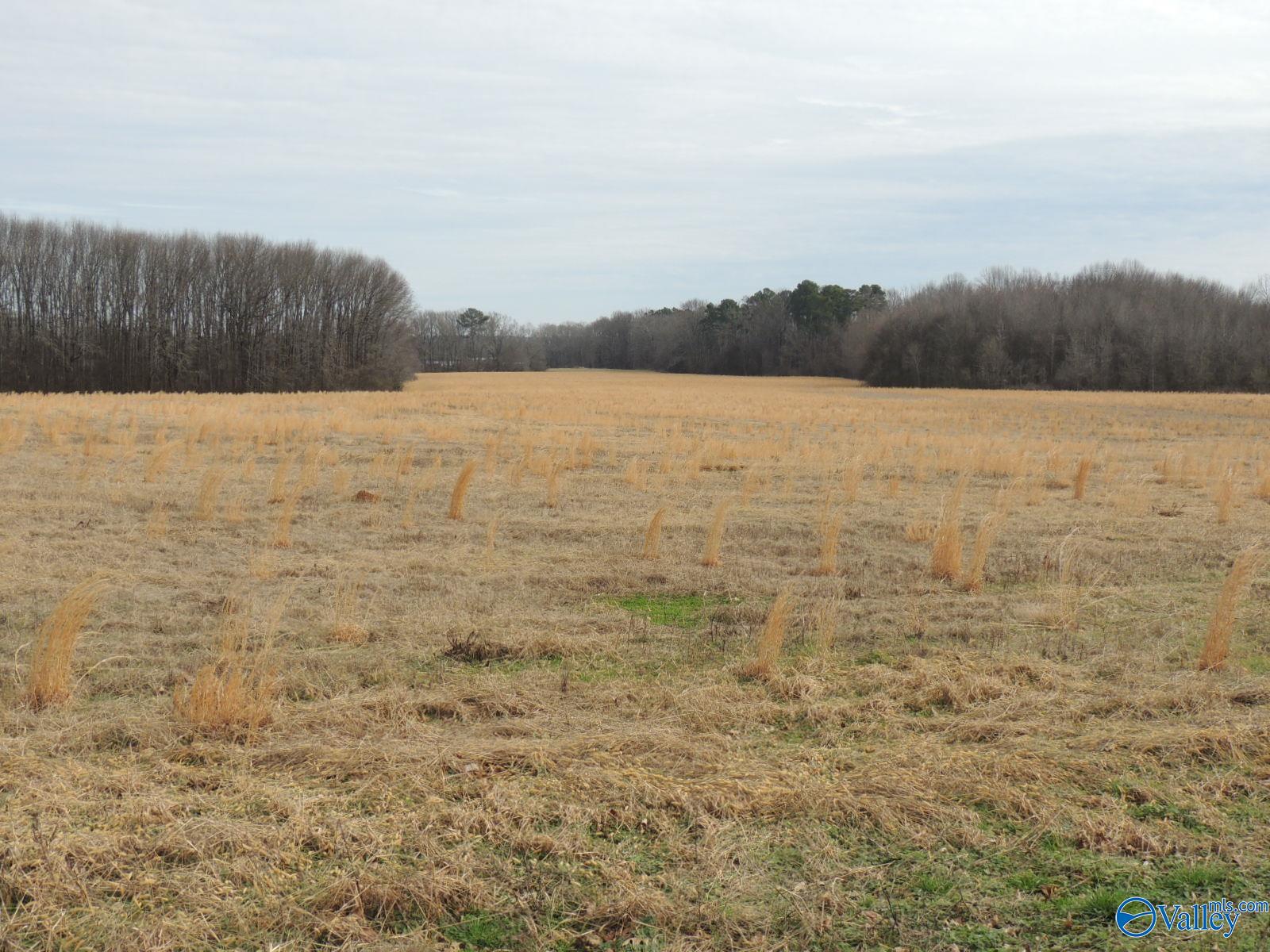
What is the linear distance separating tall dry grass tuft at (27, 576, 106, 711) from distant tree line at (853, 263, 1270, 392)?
255ft

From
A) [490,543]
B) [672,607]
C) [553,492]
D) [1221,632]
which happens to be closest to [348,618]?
[672,607]

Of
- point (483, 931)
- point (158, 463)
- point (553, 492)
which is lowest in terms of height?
point (483, 931)

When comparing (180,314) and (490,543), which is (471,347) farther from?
(490,543)

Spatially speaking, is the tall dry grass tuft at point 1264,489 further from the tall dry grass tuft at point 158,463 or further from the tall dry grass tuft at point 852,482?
the tall dry grass tuft at point 158,463

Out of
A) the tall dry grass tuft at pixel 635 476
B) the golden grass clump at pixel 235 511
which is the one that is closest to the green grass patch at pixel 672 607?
the golden grass clump at pixel 235 511

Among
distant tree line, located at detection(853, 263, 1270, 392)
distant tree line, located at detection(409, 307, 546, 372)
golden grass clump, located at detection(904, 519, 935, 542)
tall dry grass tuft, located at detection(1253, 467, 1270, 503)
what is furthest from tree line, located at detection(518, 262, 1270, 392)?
golden grass clump, located at detection(904, 519, 935, 542)

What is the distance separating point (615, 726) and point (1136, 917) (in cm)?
244

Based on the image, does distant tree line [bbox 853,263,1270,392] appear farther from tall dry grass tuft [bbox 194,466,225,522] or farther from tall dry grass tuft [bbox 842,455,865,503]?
→ tall dry grass tuft [bbox 194,466,225,522]

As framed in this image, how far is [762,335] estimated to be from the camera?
10612cm

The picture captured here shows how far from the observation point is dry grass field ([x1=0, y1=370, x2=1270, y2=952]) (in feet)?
11.0

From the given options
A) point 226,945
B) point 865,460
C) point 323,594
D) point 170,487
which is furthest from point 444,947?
point 865,460

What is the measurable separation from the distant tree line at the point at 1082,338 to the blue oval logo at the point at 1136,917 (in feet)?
254

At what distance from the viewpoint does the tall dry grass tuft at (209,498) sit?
35.4ft

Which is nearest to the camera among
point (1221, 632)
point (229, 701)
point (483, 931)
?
point (483, 931)
